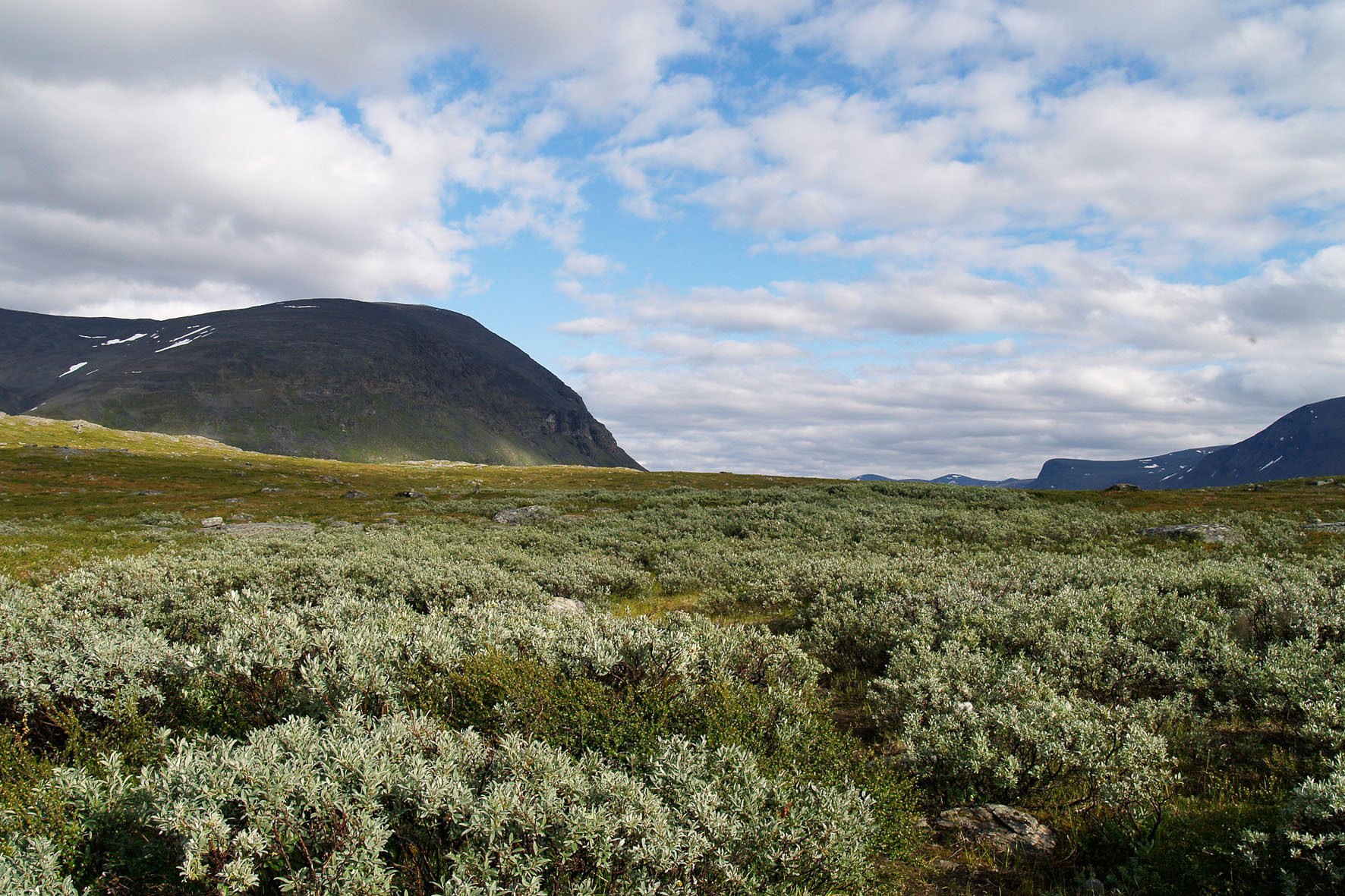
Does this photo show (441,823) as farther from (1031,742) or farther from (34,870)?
(1031,742)

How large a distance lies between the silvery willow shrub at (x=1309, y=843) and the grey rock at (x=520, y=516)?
34.7 meters

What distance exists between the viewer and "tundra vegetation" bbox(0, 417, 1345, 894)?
3.83 meters

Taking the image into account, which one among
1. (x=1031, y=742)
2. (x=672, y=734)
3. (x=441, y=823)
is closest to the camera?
(x=441, y=823)

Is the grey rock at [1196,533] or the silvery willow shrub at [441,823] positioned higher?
the grey rock at [1196,533]

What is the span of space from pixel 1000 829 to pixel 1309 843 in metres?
2.28

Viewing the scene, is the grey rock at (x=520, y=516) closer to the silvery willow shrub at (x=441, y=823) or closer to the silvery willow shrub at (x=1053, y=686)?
the silvery willow shrub at (x=1053, y=686)

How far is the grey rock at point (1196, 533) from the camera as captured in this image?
73.8ft

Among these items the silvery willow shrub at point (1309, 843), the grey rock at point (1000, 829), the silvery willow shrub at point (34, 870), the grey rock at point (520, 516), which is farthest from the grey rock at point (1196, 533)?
the grey rock at point (520, 516)

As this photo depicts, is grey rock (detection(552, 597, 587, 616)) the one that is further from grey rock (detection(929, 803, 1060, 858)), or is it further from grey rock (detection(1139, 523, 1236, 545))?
grey rock (detection(1139, 523, 1236, 545))

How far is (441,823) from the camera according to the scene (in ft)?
13.8

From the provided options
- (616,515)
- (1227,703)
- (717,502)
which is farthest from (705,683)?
(717,502)

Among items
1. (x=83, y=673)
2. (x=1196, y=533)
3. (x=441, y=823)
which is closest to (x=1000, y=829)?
(x=441, y=823)

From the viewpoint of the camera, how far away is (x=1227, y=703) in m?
7.99

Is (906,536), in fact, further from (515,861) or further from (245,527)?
(245,527)
